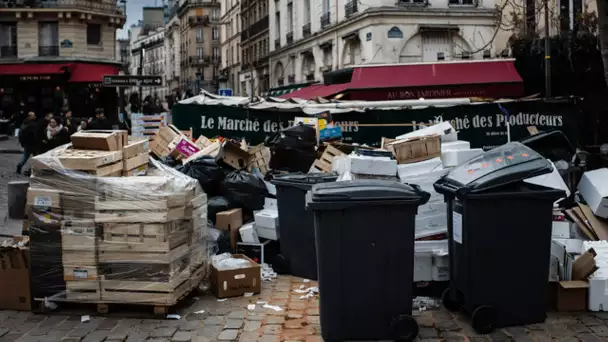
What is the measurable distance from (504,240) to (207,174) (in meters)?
4.64

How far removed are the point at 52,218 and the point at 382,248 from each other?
311 cm

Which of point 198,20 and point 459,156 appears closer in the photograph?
point 459,156

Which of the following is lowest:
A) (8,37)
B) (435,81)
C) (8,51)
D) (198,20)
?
(435,81)

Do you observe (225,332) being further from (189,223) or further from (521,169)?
(521,169)

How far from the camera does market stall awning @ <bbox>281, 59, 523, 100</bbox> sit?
2048cm

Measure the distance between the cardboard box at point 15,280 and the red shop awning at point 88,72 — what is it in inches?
1198

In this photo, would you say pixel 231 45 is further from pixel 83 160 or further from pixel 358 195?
pixel 358 195

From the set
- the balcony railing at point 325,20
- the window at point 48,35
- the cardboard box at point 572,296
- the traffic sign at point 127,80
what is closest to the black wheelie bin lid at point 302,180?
the cardboard box at point 572,296

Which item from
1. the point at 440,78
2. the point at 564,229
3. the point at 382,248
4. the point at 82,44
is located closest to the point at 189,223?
the point at 382,248

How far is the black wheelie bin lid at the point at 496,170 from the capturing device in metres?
5.59

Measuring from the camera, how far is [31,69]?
117ft

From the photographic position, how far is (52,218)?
20.4 ft

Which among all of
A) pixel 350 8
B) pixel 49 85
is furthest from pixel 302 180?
pixel 49 85

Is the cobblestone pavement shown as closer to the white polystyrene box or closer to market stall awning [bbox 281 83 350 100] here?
the white polystyrene box
